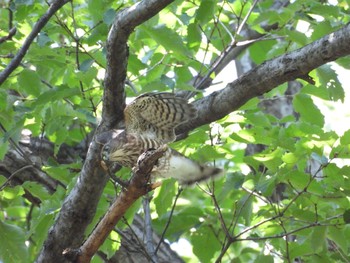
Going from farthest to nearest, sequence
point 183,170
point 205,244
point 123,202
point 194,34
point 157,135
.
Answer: point 205,244
point 194,34
point 157,135
point 183,170
point 123,202

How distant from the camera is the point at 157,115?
11.9ft

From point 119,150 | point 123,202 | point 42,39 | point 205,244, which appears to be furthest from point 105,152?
point 205,244

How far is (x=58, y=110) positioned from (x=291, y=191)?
1351mm

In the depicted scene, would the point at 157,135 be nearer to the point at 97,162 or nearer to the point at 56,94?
the point at 97,162

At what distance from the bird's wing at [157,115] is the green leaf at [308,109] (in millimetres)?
737

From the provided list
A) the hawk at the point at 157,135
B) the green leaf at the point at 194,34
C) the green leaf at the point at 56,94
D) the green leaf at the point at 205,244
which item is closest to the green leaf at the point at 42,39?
the green leaf at the point at 56,94

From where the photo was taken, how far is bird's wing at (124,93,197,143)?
3.47 m

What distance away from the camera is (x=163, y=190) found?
158 inches

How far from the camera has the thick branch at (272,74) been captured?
9.98 feet

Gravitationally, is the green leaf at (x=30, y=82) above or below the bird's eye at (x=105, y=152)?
above

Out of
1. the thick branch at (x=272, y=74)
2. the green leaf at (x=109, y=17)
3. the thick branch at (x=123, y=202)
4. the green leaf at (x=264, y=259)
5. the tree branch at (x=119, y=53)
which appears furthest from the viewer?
the green leaf at (x=264, y=259)

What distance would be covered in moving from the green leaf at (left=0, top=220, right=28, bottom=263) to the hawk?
0.68m

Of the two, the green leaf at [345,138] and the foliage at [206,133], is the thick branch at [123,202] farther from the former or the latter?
the green leaf at [345,138]

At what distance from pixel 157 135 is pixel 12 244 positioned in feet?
3.08
